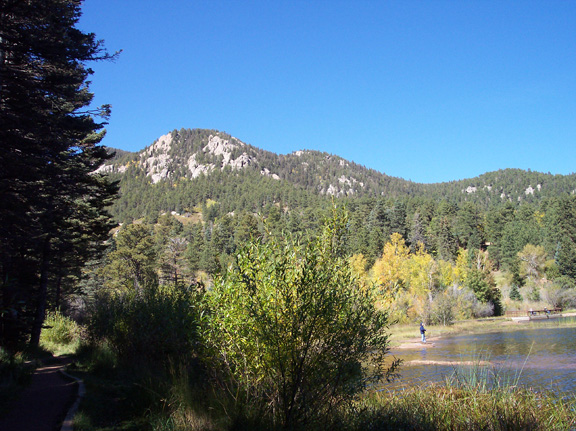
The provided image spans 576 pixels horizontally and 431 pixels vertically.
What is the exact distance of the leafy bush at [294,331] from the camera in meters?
6.73

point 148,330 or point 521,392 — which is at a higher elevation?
point 148,330

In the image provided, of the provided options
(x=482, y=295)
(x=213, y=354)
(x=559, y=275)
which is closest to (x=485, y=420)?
(x=213, y=354)

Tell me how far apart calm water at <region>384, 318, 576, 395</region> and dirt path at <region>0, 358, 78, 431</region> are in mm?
10379

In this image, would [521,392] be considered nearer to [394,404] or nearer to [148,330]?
[394,404]

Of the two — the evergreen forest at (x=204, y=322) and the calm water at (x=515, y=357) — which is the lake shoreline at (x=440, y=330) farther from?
the evergreen forest at (x=204, y=322)

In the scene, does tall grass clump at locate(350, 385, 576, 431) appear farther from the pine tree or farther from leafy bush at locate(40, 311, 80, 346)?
leafy bush at locate(40, 311, 80, 346)

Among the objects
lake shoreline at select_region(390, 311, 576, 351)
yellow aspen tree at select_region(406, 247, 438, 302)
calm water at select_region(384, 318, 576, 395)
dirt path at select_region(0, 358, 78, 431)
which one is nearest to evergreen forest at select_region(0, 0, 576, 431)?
dirt path at select_region(0, 358, 78, 431)

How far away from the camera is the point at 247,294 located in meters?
7.17

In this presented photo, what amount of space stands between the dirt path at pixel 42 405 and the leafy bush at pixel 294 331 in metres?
3.67

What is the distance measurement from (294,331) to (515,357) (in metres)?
24.4

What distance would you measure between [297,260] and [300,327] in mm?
1242

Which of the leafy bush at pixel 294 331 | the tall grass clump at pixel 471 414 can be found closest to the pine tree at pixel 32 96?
the leafy bush at pixel 294 331

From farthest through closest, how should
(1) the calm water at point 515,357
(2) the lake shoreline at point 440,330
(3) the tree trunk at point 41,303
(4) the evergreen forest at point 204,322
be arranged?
(2) the lake shoreline at point 440,330, (3) the tree trunk at point 41,303, (1) the calm water at point 515,357, (4) the evergreen forest at point 204,322

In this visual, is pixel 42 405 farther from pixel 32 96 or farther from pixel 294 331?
pixel 32 96
